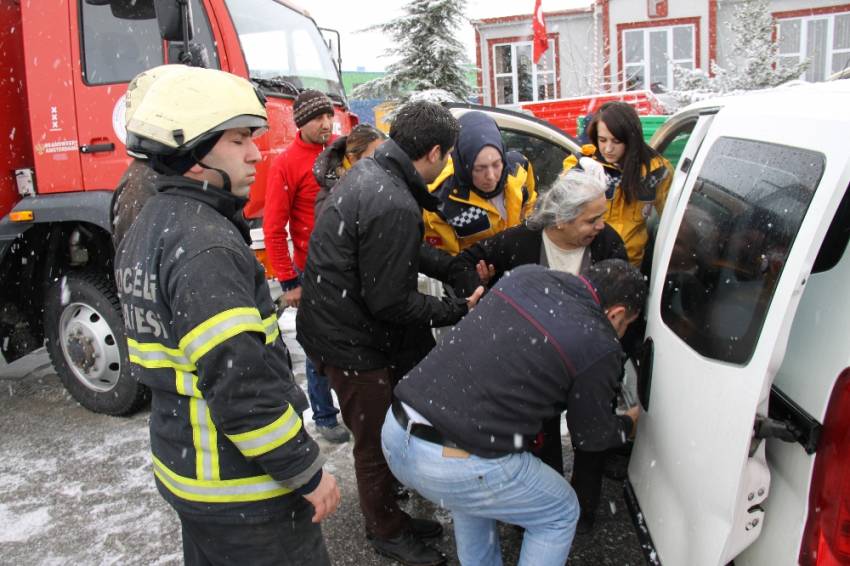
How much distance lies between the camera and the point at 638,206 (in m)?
3.11

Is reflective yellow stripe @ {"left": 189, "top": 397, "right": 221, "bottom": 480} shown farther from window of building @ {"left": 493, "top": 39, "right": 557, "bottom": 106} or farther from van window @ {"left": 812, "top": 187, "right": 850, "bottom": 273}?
window of building @ {"left": 493, "top": 39, "right": 557, "bottom": 106}

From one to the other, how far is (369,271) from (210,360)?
3.31 ft

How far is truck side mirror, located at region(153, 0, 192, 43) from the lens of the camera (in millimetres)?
3559

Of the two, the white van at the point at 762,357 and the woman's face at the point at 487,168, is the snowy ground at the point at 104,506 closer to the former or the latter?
the white van at the point at 762,357

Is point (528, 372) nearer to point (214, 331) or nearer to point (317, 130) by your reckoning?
point (214, 331)

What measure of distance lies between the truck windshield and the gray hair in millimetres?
A: 2314

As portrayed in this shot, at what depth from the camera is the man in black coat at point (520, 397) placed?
1.94 metres

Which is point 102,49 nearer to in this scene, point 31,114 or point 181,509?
point 31,114

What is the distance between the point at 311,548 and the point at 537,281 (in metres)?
1.00

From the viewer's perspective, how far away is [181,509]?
1770 millimetres

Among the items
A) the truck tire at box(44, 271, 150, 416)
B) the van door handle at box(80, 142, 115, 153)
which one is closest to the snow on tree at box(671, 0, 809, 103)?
the van door handle at box(80, 142, 115, 153)

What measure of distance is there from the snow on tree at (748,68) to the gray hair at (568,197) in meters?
10.4

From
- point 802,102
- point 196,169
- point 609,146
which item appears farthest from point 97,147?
point 802,102

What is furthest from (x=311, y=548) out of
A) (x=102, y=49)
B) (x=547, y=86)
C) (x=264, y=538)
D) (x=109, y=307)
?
(x=547, y=86)
